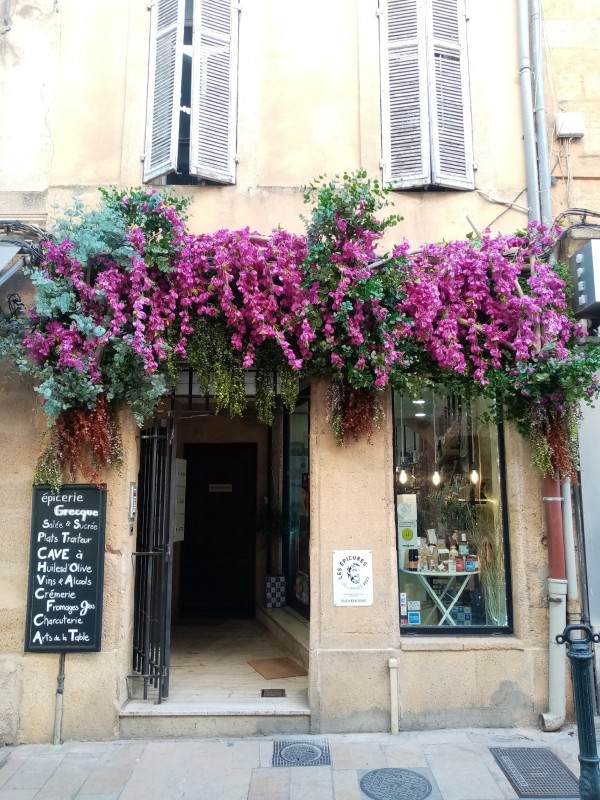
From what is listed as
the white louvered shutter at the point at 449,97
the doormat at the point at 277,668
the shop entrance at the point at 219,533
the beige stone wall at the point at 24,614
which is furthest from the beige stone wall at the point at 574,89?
the shop entrance at the point at 219,533

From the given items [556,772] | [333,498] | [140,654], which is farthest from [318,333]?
[556,772]

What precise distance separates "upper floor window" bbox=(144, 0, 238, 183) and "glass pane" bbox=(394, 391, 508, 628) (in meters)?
2.96

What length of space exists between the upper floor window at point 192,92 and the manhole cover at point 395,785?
518 cm

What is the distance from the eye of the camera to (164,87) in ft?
20.3

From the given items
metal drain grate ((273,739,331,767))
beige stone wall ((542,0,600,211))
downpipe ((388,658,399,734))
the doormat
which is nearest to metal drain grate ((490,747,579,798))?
downpipe ((388,658,399,734))

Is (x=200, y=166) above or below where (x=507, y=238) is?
above

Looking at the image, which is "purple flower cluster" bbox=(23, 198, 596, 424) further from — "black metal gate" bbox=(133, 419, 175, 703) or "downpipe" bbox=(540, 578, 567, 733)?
"downpipe" bbox=(540, 578, 567, 733)

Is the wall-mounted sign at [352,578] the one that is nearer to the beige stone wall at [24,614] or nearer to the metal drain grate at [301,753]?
the metal drain grate at [301,753]

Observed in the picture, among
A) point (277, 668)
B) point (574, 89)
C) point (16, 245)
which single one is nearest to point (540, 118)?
point (574, 89)

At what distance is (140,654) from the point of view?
5.77 m

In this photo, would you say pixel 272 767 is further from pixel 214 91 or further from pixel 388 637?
pixel 214 91

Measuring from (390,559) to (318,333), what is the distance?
2.08 m

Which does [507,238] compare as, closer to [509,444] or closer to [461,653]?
[509,444]

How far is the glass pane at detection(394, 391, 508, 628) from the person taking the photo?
5.74 m
